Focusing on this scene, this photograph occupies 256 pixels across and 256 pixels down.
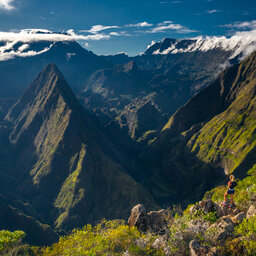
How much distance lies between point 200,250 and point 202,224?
26.4 ft

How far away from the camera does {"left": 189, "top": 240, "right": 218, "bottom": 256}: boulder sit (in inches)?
1058

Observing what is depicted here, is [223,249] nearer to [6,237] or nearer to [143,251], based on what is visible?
[143,251]

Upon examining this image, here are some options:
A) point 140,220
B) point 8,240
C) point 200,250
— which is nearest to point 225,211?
point 200,250

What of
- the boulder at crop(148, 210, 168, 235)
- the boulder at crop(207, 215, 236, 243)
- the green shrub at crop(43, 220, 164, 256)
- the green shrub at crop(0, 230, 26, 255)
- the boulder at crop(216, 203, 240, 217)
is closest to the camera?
the boulder at crop(207, 215, 236, 243)

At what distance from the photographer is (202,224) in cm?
3538

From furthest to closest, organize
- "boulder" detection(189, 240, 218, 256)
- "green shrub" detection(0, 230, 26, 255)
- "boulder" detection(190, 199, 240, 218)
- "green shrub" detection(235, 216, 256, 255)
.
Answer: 1. "green shrub" detection(0, 230, 26, 255)
2. "boulder" detection(190, 199, 240, 218)
3. "boulder" detection(189, 240, 218, 256)
4. "green shrub" detection(235, 216, 256, 255)

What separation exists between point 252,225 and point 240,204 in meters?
12.6

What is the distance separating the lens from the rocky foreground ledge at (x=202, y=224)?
1134 inches

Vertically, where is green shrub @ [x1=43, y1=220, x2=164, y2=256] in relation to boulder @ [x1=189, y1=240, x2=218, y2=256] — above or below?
below

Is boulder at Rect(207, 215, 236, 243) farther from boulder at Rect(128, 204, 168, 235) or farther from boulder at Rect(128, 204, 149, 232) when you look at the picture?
boulder at Rect(128, 204, 149, 232)

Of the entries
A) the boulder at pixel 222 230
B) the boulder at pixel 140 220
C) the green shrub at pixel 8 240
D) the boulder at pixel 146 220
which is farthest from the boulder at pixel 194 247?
the green shrub at pixel 8 240

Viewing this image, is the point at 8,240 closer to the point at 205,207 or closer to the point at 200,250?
the point at 200,250

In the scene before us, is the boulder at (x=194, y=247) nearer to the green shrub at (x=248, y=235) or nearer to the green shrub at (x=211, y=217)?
the green shrub at (x=248, y=235)

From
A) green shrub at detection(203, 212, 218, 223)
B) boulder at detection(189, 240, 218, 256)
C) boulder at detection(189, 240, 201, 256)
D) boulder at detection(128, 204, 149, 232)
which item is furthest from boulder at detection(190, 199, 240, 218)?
boulder at detection(128, 204, 149, 232)
